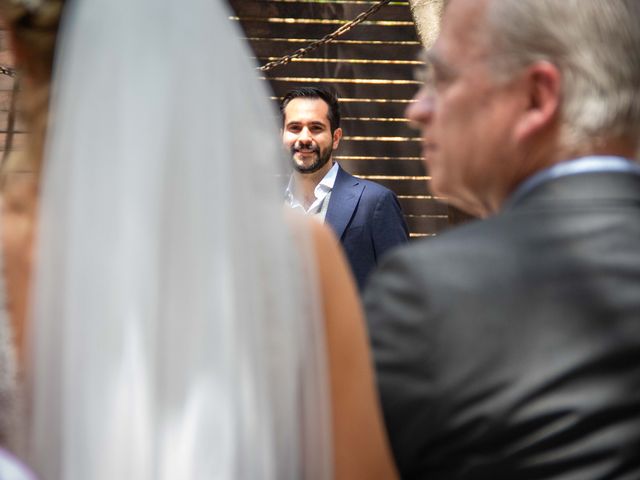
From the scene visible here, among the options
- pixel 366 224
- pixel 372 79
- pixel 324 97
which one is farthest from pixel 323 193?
pixel 372 79

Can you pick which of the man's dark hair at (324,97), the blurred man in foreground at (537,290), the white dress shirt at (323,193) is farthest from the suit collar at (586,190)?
the man's dark hair at (324,97)

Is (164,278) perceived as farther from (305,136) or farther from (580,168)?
(305,136)

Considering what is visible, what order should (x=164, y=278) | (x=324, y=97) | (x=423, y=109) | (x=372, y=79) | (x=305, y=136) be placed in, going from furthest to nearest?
(x=372, y=79), (x=324, y=97), (x=305, y=136), (x=423, y=109), (x=164, y=278)

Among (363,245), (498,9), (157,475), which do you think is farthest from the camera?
(363,245)

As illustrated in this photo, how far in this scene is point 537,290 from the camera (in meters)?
1.96

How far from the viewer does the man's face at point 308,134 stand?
7.97m

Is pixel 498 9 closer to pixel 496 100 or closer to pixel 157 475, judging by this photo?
pixel 496 100

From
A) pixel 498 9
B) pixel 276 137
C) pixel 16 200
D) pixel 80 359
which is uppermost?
pixel 498 9

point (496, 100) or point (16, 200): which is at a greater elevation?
point (496, 100)

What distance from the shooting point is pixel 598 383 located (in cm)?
194

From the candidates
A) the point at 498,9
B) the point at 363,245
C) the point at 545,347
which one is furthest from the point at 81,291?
the point at 363,245

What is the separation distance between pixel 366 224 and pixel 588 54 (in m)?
5.33

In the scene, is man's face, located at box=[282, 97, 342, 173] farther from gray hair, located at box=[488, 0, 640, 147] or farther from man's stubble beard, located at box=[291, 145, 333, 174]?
gray hair, located at box=[488, 0, 640, 147]

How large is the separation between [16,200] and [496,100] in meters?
0.85
